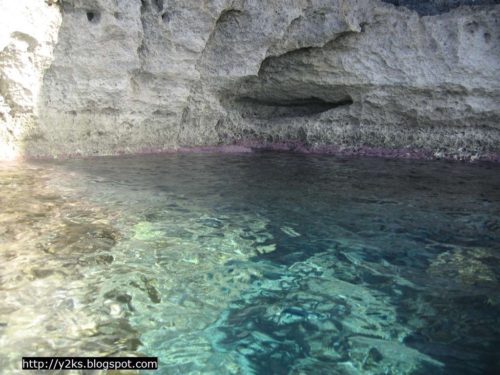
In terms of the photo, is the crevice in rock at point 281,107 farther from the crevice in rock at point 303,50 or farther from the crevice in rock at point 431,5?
the crevice in rock at point 431,5

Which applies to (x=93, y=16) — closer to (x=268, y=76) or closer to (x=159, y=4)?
(x=159, y=4)

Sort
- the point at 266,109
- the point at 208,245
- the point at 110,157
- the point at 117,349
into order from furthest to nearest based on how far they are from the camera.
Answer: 1. the point at 266,109
2. the point at 110,157
3. the point at 208,245
4. the point at 117,349

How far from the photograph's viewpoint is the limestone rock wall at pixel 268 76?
293 inches

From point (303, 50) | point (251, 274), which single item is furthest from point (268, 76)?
point (251, 274)

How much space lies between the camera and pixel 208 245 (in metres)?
4.11

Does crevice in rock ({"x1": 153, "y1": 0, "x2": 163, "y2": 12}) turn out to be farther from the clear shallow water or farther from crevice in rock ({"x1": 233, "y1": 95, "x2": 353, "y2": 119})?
the clear shallow water

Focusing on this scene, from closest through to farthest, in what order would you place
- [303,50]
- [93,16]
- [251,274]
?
[251,274] → [93,16] → [303,50]

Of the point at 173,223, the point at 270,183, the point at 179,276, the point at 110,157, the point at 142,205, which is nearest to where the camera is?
the point at 179,276

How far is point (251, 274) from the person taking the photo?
357 cm

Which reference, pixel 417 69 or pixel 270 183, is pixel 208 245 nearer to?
pixel 270 183

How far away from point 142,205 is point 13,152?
10.3 ft

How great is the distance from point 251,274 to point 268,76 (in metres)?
6.32

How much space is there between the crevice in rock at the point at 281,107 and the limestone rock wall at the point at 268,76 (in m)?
0.13

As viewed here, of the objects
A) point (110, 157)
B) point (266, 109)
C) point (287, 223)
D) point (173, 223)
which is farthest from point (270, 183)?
point (266, 109)
